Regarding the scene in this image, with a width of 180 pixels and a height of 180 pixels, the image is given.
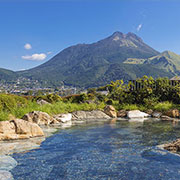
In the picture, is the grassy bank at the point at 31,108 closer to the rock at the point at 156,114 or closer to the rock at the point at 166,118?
the rock at the point at 156,114

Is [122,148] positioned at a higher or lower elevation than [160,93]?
lower

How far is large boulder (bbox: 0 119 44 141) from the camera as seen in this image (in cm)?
833

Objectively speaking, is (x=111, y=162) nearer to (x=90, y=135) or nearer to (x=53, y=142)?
(x=53, y=142)

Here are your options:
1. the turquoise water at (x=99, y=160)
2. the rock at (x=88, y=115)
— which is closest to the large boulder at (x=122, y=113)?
the rock at (x=88, y=115)

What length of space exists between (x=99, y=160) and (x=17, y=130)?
4162 mm

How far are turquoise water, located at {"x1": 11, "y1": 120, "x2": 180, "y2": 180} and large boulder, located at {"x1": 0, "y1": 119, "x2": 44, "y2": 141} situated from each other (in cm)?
105

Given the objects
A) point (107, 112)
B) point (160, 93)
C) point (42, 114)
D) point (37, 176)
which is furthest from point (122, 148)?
point (160, 93)

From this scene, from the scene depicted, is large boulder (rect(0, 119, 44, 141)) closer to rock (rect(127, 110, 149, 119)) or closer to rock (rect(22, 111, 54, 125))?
rock (rect(22, 111, 54, 125))

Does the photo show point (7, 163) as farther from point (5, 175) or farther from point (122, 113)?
point (122, 113)

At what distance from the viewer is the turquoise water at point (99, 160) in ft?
16.5

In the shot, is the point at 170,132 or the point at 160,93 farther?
the point at 160,93

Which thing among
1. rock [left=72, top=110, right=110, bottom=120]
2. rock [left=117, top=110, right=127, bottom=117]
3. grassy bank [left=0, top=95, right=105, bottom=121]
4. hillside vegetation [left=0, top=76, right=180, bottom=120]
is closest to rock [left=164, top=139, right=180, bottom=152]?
grassy bank [left=0, top=95, right=105, bottom=121]

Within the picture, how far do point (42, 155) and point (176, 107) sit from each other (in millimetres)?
12491

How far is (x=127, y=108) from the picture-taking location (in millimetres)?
17125
